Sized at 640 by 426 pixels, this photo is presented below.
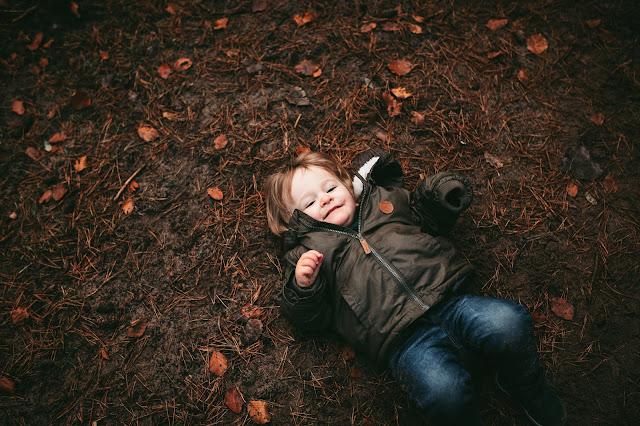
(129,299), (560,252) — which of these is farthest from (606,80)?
(129,299)

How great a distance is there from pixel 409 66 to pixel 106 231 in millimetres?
3041

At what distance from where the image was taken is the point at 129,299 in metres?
2.87

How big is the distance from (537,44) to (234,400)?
156 inches

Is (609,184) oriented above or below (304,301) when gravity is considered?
above

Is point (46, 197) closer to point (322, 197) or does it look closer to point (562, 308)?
point (322, 197)

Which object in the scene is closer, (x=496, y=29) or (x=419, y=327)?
(x=419, y=327)

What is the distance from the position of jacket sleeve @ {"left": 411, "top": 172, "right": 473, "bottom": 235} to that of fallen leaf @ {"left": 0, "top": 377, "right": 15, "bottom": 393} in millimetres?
3248

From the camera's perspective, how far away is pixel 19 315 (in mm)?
2828

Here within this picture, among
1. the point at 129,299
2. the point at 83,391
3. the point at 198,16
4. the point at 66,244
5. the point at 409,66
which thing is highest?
the point at 198,16

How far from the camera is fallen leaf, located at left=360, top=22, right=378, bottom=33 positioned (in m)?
3.43

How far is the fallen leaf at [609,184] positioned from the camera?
2908 millimetres

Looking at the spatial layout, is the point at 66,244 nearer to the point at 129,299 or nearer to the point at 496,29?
the point at 129,299

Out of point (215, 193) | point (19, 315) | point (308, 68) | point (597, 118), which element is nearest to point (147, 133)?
point (215, 193)

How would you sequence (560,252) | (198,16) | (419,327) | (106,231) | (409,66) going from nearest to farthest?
(419,327) < (560,252) < (106,231) < (409,66) < (198,16)
